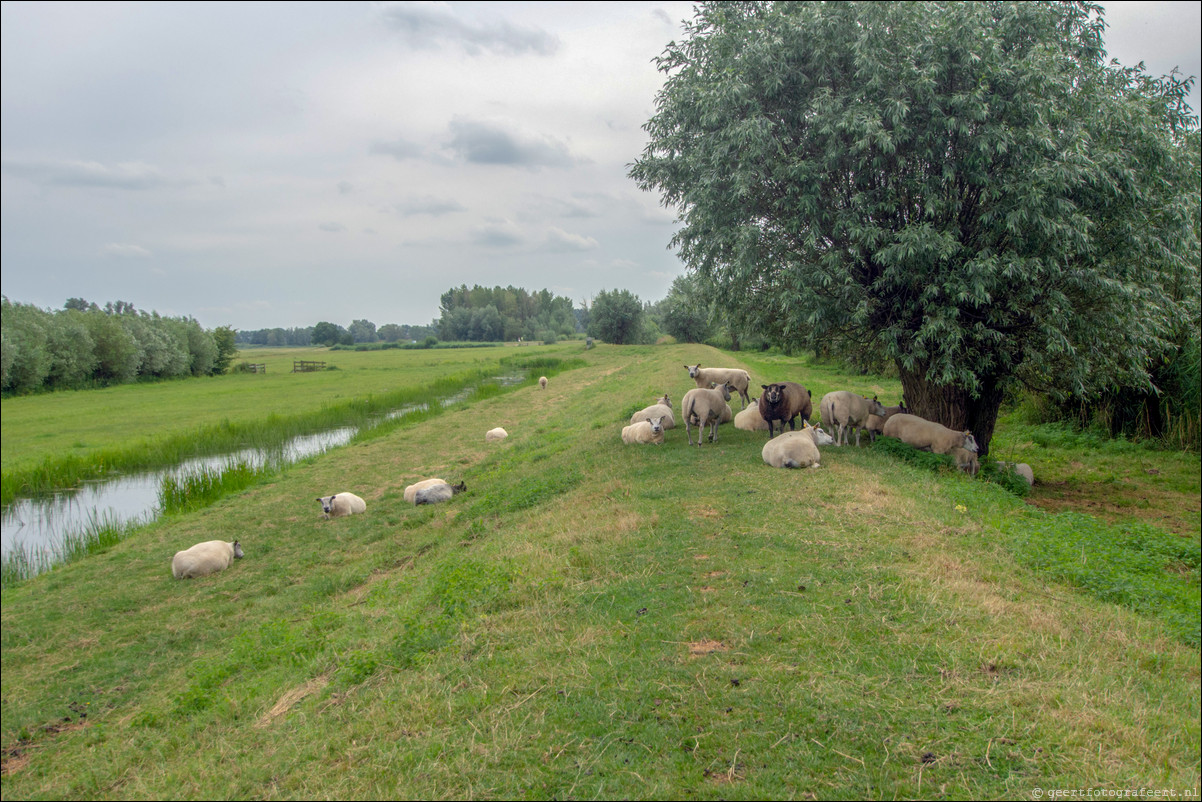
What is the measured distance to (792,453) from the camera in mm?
11977

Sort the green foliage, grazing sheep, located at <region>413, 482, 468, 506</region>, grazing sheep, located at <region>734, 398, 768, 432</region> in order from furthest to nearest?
the green foliage
grazing sheep, located at <region>734, 398, 768, 432</region>
grazing sheep, located at <region>413, 482, 468, 506</region>

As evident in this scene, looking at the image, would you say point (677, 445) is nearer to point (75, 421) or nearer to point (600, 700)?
point (600, 700)

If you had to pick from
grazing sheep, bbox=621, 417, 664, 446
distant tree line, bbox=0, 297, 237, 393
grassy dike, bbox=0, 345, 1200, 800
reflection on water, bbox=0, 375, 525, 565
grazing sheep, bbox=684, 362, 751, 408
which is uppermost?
distant tree line, bbox=0, 297, 237, 393

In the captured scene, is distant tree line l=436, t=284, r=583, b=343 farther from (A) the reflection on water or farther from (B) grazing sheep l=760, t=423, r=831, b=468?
(B) grazing sheep l=760, t=423, r=831, b=468

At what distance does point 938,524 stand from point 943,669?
4.12m

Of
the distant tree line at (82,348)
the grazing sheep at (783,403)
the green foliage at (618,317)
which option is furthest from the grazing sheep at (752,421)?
the green foliage at (618,317)

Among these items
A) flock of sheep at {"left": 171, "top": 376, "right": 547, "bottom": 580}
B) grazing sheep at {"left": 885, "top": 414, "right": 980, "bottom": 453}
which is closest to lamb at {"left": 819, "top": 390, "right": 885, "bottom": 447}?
grazing sheep at {"left": 885, "top": 414, "right": 980, "bottom": 453}

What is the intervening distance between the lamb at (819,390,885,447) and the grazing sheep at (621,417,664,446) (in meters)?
3.92

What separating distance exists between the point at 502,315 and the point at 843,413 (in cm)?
12700

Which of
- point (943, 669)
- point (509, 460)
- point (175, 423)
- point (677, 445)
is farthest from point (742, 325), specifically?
point (175, 423)

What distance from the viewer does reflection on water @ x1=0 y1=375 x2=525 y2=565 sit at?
14.7 m

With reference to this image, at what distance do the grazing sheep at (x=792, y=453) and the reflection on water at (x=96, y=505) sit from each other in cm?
1537

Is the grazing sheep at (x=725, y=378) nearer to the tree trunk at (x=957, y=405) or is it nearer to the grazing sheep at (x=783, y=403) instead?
the grazing sheep at (x=783, y=403)

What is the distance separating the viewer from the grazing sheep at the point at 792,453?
11.9 meters
